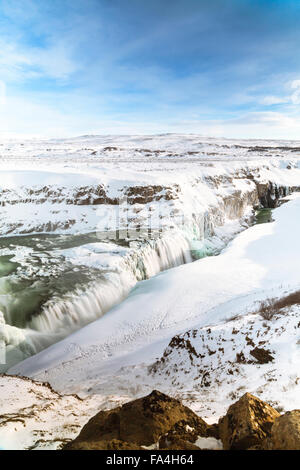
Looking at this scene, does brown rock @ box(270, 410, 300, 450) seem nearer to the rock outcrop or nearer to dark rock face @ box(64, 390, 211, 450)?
the rock outcrop

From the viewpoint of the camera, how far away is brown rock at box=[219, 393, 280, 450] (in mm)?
3098

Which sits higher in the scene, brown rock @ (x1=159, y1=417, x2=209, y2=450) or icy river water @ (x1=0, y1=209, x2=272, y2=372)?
brown rock @ (x1=159, y1=417, x2=209, y2=450)

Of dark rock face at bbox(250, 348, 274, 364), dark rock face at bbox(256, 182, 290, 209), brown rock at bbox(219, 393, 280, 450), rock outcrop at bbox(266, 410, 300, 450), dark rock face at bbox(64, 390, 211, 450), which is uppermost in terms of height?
dark rock face at bbox(256, 182, 290, 209)

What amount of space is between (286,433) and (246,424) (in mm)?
542

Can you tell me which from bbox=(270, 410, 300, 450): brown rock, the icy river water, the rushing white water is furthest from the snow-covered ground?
A: bbox=(270, 410, 300, 450): brown rock

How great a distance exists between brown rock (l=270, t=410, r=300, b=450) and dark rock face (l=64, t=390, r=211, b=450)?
3.36ft

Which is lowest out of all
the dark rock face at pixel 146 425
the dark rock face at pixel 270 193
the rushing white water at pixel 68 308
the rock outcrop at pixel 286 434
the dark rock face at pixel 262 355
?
the rushing white water at pixel 68 308

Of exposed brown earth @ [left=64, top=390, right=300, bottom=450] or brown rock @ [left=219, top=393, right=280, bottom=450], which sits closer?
exposed brown earth @ [left=64, top=390, right=300, bottom=450]

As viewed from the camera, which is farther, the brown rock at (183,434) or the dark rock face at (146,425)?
the dark rock face at (146,425)

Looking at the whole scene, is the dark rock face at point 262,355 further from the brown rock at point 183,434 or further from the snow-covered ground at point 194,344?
the brown rock at point 183,434

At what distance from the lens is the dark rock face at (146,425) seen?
3.54 m

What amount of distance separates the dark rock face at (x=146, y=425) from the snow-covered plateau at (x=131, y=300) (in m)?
0.88

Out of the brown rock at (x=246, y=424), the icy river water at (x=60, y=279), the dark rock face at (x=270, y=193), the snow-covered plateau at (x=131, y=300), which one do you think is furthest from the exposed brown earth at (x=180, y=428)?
the dark rock face at (x=270, y=193)
